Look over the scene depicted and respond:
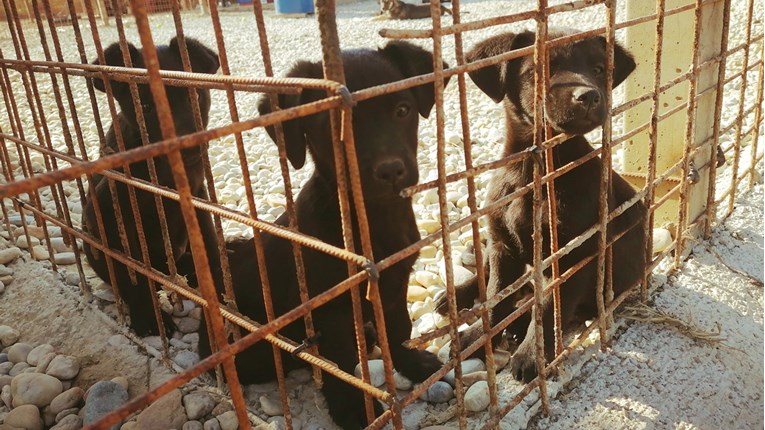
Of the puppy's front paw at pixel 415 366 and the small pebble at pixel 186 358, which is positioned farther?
the small pebble at pixel 186 358

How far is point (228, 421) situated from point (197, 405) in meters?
0.16

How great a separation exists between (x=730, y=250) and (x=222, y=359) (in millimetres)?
3132

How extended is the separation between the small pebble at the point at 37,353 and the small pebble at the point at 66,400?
0.37 metres

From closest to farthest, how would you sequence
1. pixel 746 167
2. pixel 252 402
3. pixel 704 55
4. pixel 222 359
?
pixel 222 359
pixel 252 402
pixel 704 55
pixel 746 167

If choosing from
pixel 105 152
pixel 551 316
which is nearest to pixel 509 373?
pixel 551 316

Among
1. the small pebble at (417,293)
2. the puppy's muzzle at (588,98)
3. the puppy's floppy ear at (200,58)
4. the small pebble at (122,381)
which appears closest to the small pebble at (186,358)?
the small pebble at (122,381)

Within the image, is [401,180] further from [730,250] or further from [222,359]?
[730,250]

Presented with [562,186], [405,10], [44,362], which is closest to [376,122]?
[562,186]

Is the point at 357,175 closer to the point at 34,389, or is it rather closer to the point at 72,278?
the point at 34,389

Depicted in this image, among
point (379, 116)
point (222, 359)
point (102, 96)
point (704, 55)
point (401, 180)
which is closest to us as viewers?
point (222, 359)

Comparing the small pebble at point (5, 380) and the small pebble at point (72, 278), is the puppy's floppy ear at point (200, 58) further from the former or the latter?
the small pebble at point (5, 380)

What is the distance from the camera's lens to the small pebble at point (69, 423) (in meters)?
2.36

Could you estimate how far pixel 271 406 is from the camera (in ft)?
7.97

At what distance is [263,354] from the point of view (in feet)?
8.27
